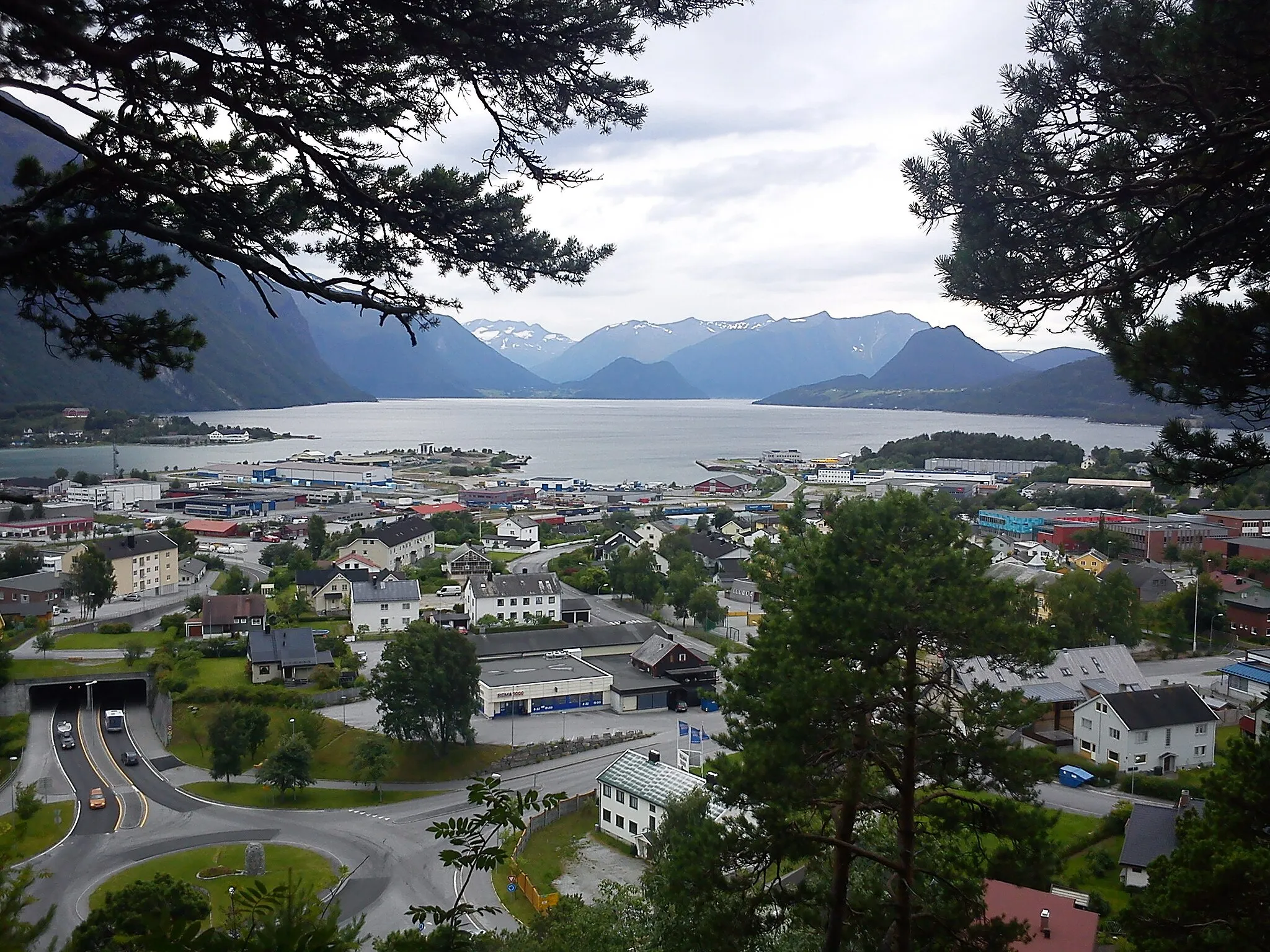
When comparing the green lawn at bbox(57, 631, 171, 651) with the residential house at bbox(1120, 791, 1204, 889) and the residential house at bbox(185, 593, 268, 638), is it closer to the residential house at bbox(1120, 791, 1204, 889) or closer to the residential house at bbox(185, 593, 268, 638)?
the residential house at bbox(185, 593, 268, 638)

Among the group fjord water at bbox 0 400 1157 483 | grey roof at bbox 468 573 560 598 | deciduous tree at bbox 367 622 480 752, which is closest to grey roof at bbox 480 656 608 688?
deciduous tree at bbox 367 622 480 752

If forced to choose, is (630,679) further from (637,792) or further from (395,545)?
(395,545)

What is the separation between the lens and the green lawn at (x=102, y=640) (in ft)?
40.9

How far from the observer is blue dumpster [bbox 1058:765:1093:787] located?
852cm

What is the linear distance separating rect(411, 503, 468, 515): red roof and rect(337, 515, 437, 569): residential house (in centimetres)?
497

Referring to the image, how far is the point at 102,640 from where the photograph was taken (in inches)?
505

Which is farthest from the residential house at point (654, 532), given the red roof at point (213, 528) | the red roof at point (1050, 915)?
the red roof at point (1050, 915)

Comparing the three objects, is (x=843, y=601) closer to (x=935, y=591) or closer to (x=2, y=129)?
(x=935, y=591)

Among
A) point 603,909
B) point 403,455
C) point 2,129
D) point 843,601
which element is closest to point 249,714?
point 603,909

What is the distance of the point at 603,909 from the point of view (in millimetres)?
4328

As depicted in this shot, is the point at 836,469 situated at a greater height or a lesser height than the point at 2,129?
lesser

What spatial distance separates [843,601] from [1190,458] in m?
1.13

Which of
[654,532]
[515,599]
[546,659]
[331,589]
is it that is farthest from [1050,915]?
Answer: [654,532]

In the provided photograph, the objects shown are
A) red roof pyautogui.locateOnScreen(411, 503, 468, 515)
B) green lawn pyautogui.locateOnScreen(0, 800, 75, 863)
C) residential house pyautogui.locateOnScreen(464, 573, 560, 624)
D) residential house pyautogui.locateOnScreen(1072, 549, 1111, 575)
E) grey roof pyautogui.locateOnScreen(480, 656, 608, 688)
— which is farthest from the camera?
red roof pyautogui.locateOnScreen(411, 503, 468, 515)
